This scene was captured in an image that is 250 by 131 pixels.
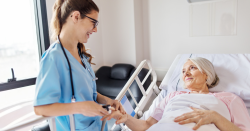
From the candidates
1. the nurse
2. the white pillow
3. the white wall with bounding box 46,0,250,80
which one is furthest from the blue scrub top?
the white wall with bounding box 46,0,250,80

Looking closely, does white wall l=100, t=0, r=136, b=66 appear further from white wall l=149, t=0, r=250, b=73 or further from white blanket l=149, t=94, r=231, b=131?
white blanket l=149, t=94, r=231, b=131

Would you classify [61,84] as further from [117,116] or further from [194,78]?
[194,78]

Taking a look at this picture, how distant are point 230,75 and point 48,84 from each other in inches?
64.1

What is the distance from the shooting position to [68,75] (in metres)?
0.91

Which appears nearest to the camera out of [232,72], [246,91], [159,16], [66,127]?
[66,127]

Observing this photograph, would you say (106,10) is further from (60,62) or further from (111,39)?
(60,62)

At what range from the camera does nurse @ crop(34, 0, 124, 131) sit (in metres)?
0.79

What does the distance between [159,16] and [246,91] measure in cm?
151

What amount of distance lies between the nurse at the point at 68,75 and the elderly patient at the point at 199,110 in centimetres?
23

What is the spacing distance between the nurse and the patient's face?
0.90 metres

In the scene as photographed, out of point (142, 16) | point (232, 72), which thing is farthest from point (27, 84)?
point (232, 72)

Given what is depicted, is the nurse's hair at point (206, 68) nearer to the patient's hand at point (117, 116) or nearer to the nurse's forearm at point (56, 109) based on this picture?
the patient's hand at point (117, 116)

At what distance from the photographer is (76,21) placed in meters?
0.94

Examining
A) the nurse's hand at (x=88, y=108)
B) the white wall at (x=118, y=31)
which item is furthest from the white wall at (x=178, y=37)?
the nurse's hand at (x=88, y=108)
